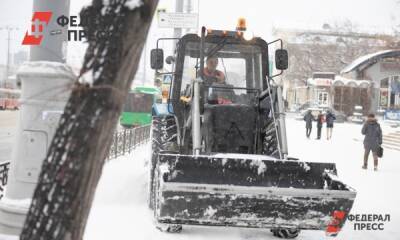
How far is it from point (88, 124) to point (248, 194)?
2.62 meters

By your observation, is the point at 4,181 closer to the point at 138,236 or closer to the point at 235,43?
the point at 138,236

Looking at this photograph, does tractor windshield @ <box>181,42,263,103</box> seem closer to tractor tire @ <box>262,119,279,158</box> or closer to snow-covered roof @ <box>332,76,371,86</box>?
tractor tire @ <box>262,119,279,158</box>

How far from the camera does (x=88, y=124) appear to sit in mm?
2242

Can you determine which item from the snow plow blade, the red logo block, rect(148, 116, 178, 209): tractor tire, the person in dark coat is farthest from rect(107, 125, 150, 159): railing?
the red logo block

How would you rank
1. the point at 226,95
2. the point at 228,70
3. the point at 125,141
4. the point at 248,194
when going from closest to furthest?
the point at 248,194, the point at 226,95, the point at 228,70, the point at 125,141

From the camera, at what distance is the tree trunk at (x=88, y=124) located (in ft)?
7.38

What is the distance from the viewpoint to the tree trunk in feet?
7.38

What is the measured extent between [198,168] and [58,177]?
109 inches

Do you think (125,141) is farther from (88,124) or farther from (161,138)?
(88,124)

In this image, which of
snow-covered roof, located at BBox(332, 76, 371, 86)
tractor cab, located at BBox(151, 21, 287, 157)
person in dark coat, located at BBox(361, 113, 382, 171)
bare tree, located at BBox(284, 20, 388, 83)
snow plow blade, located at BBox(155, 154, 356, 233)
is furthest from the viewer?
bare tree, located at BBox(284, 20, 388, 83)

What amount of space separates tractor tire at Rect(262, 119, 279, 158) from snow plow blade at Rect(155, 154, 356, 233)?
2.97 feet

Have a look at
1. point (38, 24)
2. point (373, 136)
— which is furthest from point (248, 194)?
point (373, 136)

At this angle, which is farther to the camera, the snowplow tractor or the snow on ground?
the snow on ground

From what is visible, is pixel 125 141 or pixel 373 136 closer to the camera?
pixel 373 136
